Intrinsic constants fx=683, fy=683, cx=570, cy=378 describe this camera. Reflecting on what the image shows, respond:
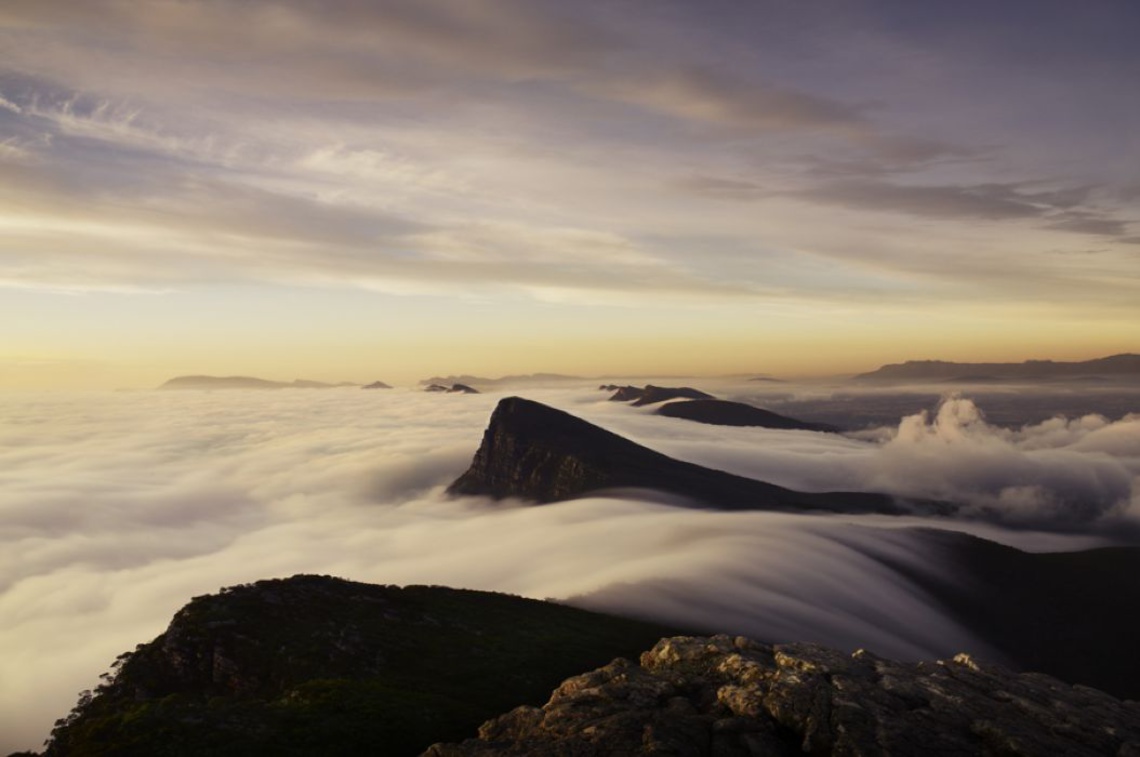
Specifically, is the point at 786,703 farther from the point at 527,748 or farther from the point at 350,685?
the point at 350,685

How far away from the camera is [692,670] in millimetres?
46219

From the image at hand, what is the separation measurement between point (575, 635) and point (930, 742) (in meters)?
59.1

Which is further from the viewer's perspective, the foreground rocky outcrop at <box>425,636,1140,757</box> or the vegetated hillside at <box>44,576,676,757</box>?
the vegetated hillside at <box>44,576,676,757</box>

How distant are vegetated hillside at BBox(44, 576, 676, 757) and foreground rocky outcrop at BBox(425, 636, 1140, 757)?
36.0 ft

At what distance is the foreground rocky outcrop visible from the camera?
35.4 meters

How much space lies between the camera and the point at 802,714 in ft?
123

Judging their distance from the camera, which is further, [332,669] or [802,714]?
[332,669]

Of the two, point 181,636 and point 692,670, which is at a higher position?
point 692,670

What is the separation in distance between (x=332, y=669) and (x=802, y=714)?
46.5 m

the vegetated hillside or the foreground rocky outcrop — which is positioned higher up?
the foreground rocky outcrop

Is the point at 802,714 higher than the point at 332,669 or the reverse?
higher

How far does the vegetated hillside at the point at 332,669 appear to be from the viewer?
144 feet

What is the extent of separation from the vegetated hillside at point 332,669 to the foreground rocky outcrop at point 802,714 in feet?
36.0

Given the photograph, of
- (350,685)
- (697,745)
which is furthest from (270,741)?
(697,745)
